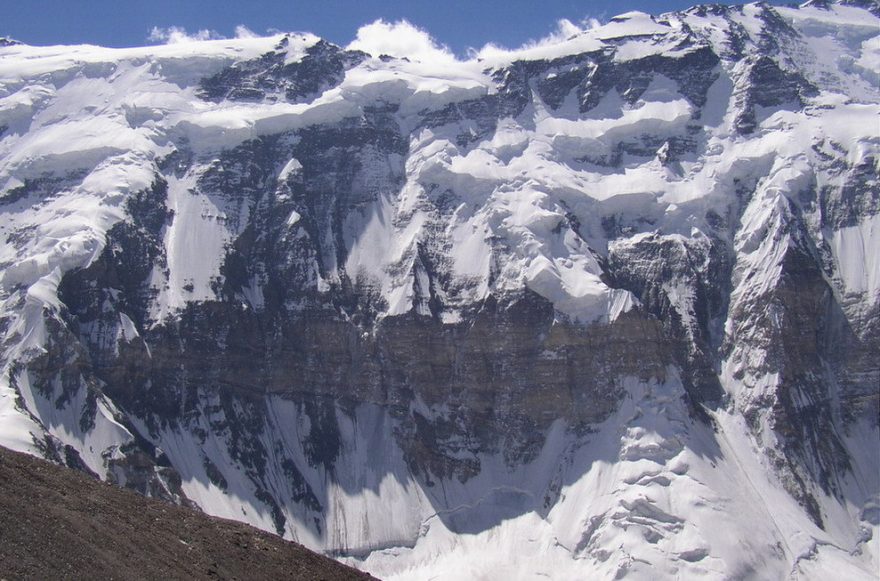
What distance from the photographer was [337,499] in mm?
161500

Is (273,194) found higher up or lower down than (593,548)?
higher up

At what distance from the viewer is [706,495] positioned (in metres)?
147

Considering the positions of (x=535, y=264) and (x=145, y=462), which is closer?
(x=145, y=462)

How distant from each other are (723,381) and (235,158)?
93032 mm

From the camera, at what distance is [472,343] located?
562ft

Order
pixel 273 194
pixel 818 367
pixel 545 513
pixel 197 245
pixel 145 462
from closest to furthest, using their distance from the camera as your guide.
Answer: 1. pixel 145 462
2. pixel 545 513
3. pixel 818 367
4. pixel 197 245
5. pixel 273 194

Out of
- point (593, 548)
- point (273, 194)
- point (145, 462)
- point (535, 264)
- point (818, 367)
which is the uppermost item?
point (273, 194)

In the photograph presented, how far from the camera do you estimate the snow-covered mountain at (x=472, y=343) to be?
14862cm

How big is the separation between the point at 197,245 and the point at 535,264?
5511 cm

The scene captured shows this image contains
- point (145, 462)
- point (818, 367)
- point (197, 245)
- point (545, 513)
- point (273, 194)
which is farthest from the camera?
point (273, 194)

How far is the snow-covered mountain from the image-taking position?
488 ft

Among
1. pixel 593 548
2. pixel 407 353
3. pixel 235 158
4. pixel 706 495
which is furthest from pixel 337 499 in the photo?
pixel 235 158

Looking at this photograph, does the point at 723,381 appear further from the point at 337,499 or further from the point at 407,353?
the point at 337,499

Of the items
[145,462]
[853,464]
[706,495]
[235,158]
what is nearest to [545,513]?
[706,495]
